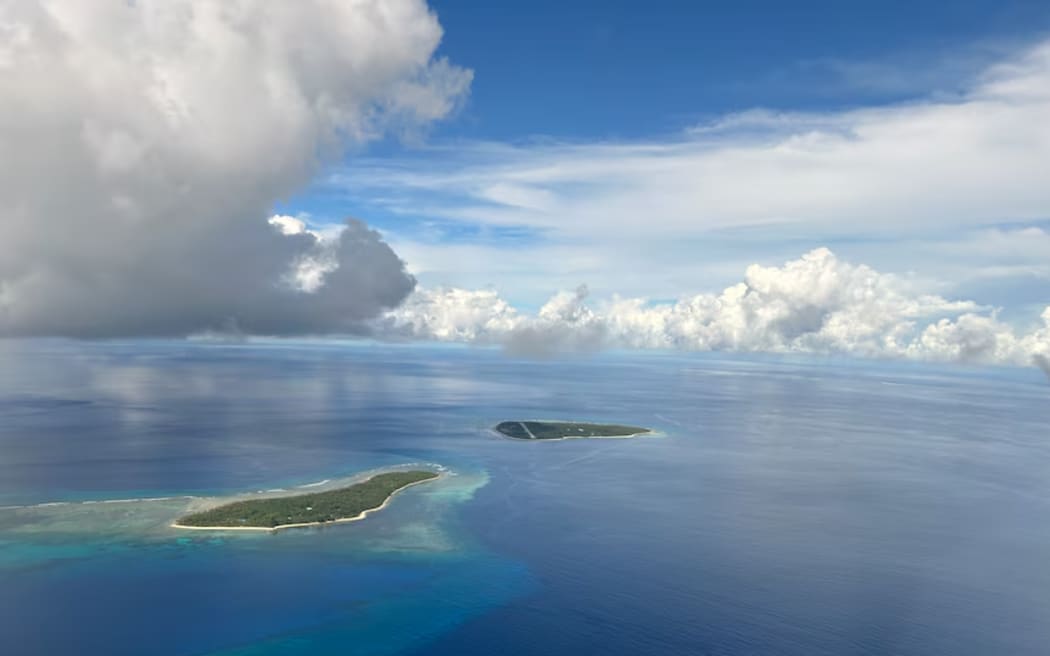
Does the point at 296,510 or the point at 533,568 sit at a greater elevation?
the point at 296,510

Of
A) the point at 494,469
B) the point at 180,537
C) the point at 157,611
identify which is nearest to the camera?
the point at 157,611

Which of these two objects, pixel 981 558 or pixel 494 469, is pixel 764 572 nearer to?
pixel 981 558

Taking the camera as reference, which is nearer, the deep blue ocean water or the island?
the deep blue ocean water

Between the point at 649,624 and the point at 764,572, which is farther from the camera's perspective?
the point at 764,572

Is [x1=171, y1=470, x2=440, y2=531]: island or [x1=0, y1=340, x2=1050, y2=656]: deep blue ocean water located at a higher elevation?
[x1=171, y1=470, x2=440, y2=531]: island

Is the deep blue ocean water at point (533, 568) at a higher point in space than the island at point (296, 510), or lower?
lower

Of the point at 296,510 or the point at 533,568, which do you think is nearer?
the point at 533,568

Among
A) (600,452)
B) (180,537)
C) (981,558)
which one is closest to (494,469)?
(600,452)

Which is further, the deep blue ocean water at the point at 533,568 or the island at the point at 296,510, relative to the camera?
the island at the point at 296,510
